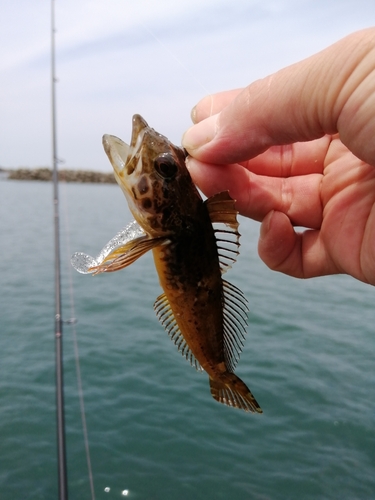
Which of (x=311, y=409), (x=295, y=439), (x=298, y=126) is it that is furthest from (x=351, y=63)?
→ (x=311, y=409)

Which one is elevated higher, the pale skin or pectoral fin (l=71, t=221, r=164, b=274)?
the pale skin

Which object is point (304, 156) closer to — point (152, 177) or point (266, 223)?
point (266, 223)

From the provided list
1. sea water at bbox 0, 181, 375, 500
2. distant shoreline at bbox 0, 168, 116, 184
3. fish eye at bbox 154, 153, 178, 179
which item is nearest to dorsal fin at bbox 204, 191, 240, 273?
fish eye at bbox 154, 153, 178, 179

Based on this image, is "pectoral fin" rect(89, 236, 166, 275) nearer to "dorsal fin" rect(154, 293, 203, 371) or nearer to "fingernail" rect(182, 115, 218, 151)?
"dorsal fin" rect(154, 293, 203, 371)

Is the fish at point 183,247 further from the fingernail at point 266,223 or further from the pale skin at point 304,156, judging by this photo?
the fingernail at point 266,223

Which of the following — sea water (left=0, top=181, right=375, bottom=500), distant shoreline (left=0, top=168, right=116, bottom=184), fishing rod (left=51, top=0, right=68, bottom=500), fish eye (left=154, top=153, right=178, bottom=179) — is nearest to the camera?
fish eye (left=154, top=153, right=178, bottom=179)

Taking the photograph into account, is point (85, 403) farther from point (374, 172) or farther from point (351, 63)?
point (351, 63)

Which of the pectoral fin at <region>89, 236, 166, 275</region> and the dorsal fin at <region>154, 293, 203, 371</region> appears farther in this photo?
the dorsal fin at <region>154, 293, 203, 371</region>

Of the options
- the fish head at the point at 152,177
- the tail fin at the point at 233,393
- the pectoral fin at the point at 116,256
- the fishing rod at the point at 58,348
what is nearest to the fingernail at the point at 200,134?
the fish head at the point at 152,177
